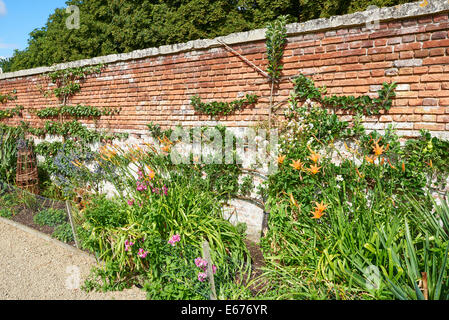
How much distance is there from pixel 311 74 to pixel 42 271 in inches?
161

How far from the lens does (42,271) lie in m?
3.14

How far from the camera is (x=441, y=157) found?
2732 mm

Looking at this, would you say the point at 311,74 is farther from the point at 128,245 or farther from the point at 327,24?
the point at 128,245

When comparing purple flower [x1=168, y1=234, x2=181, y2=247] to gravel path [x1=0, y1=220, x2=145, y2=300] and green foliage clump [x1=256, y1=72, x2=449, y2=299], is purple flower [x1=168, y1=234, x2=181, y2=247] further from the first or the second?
green foliage clump [x1=256, y1=72, x2=449, y2=299]

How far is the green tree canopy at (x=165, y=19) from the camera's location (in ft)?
20.1

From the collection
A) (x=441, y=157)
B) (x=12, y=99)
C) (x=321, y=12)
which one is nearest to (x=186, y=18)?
(x=321, y=12)

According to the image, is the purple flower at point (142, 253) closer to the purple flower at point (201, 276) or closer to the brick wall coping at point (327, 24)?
the purple flower at point (201, 276)

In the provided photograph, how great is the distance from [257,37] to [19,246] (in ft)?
14.5

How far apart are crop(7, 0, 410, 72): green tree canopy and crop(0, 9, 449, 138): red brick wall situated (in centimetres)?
265

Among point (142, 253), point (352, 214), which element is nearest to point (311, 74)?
point (352, 214)

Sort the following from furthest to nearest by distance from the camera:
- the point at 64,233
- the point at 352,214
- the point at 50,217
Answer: the point at 50,217 → the point at 64,233 → the point at 352,214

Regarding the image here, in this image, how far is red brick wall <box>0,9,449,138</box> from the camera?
2766mm

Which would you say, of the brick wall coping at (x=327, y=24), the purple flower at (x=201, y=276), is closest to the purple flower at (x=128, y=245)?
the purple flower at (x=201, y=276)

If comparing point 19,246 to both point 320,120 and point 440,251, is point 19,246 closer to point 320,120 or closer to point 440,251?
point 320,120
